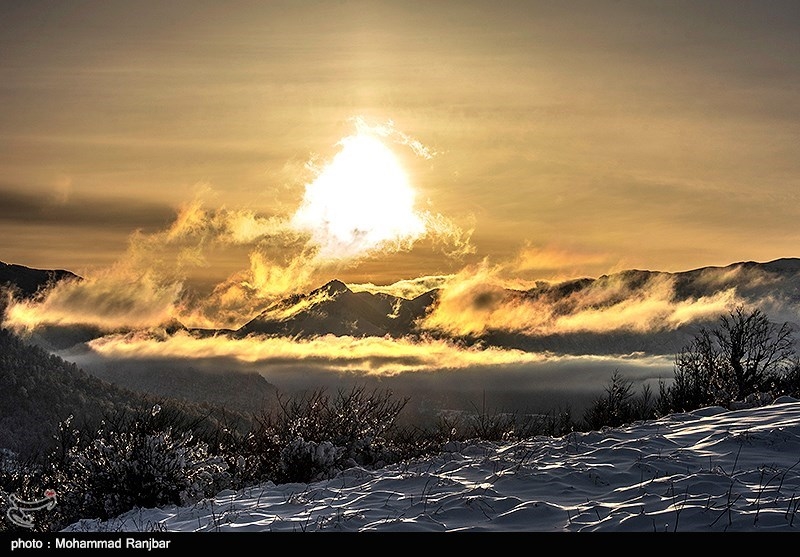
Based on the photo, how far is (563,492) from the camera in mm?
10898

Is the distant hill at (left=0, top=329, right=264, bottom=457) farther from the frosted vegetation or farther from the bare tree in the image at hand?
the frosted vegetation

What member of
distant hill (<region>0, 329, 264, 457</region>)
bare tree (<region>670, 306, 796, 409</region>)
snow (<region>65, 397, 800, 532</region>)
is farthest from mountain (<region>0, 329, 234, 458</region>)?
snow (<region>65, 397, 800, 532</region>)

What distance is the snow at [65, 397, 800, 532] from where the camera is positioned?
30.1ft

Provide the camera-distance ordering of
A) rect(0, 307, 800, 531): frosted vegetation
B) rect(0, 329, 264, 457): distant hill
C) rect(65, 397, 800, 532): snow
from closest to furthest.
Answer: rect(65, 397, 800, 532): snow → rect(0, 307, 800, 531): frosted vegetation → rect(0, 329, 264, 457): distant hill

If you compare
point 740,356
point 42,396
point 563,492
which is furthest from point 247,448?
point 42,396

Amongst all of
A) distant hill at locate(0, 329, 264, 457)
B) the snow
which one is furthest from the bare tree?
distant hill at locate(0, 329, 264, 457)

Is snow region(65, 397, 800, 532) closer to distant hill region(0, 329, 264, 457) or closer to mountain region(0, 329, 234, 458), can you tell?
distant hill region(0, 329, 264, 457)

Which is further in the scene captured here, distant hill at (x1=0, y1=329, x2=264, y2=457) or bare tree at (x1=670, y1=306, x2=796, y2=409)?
distant hill at (x1=0, y1=329, x2=264, y2=457)

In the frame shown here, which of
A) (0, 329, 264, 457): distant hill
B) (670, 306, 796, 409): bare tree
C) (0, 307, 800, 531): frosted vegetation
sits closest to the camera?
(0, 307, 800, 531): frosted vegetation

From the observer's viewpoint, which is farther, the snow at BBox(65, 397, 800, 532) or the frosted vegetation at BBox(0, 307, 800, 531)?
the frosted vegetation at BBox(0, 307, 800, 531)

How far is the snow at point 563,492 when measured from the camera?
9.17m

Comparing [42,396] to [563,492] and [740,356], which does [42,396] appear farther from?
[563,492]
